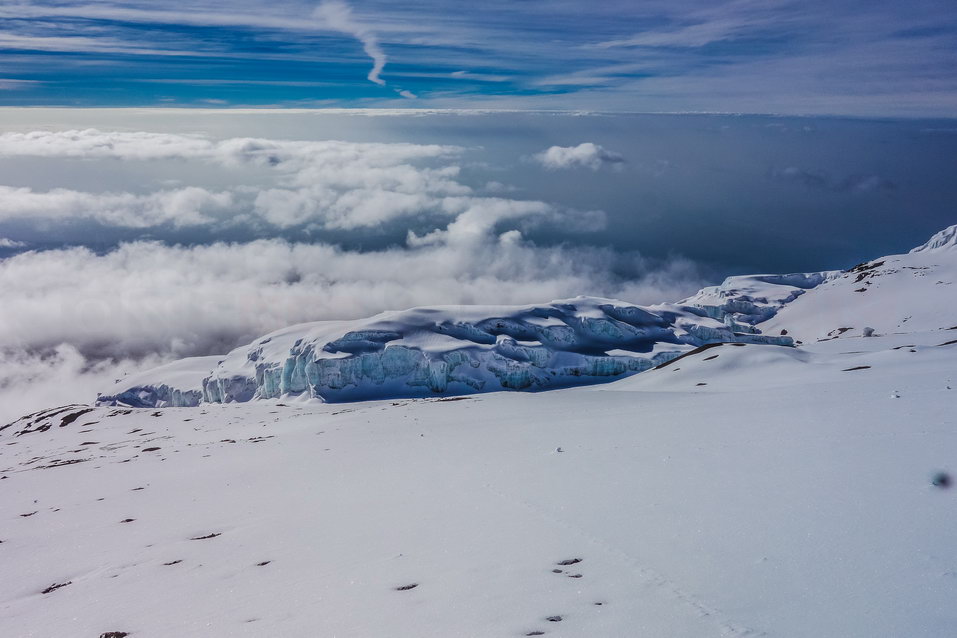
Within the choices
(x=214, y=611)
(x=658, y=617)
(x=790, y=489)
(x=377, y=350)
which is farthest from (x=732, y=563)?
(x=377, y=350)

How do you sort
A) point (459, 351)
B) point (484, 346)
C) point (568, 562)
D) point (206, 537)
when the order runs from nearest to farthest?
point (568, 562) → point (206, 537) → point (459, 351) → point (484, 346)

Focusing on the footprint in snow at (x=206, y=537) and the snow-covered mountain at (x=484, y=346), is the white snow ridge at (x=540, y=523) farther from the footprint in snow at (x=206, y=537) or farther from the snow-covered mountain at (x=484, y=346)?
the snow-covered mountain at (x=484, y=346)

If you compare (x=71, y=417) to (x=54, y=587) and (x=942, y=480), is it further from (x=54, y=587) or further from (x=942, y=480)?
(x=942, y=480)

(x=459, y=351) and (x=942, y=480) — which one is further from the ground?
(x=942, y=480)

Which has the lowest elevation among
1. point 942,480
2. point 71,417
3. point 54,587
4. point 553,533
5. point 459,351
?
point 71,417

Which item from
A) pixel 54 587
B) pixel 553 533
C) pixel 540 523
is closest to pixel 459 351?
pixel 54 587

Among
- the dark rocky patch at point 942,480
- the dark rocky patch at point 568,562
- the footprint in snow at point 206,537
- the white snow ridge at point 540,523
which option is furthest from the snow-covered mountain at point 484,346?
the dark rocky patch at point 942,480

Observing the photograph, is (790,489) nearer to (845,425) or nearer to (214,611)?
(845,425)

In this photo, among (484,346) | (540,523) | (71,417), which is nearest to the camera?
(540,523)

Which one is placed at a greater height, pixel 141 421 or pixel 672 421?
pixel 672 421
